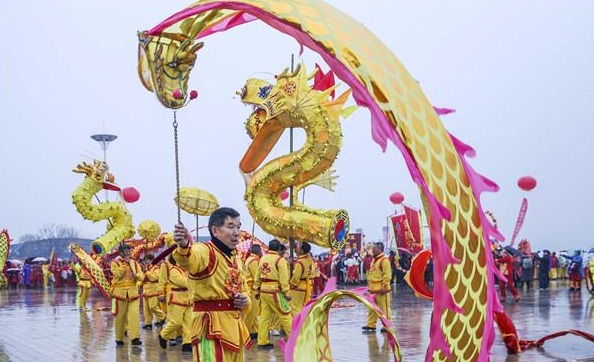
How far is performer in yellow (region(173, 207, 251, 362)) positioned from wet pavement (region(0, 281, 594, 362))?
3.92 m

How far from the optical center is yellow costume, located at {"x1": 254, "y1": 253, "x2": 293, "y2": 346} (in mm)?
9898

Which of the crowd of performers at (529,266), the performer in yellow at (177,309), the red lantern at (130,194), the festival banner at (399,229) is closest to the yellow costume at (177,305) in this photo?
the performer in yellow at (177,309)

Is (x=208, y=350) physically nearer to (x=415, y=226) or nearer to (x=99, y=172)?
(x=99, y=172)

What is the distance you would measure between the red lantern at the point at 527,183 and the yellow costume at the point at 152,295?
9749mm

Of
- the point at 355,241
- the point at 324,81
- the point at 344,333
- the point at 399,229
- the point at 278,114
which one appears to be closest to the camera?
the point at 278,114

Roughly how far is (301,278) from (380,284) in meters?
1.29

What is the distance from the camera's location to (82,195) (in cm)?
1330

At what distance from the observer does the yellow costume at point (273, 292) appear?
9898 millimetres

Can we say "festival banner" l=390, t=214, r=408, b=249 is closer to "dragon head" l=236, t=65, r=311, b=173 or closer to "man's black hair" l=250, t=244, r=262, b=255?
"man's black hair" l=250, t=244, r=262, b=255

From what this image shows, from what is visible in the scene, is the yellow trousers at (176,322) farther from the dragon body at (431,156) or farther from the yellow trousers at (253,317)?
the dragon body at (431,156)

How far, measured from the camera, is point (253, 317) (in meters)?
10.9

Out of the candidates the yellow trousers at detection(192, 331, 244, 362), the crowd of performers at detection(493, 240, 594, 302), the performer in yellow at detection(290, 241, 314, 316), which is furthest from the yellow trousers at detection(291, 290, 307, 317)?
the crowd of performers at detection(493, 240, 594, 302)

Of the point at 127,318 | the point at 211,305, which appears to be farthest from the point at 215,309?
the point at 127,318

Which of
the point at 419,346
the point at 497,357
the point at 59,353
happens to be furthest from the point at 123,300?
the point at 497,357
